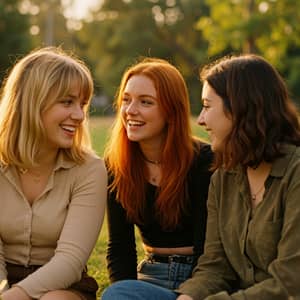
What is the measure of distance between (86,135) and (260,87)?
1.16 m

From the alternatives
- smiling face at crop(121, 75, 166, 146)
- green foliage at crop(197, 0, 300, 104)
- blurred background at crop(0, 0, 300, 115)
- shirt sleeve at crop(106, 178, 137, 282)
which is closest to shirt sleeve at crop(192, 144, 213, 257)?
smiling face at crop(121, 75, 166, 146)

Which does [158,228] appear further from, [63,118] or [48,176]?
[63,118]

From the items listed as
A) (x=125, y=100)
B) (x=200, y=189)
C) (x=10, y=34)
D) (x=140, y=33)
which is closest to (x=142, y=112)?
(x=125, y=100)

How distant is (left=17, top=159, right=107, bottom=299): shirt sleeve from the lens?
3.93 metres

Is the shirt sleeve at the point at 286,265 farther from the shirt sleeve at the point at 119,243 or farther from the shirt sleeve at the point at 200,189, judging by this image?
the shirt sleeve at the point at 119,243

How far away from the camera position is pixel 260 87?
3.67 metres

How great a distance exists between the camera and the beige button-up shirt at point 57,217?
409cm

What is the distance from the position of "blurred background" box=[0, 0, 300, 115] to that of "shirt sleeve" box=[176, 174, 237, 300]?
2097 centimetres

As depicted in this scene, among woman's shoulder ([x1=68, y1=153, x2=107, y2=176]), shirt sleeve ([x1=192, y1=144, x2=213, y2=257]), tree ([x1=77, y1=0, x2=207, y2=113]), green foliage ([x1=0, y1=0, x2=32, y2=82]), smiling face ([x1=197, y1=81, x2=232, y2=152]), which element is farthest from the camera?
tree ([x1=77, y1=0, x2=207, y2=113])

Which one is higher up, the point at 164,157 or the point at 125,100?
the point at 125,100

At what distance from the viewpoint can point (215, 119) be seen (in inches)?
149

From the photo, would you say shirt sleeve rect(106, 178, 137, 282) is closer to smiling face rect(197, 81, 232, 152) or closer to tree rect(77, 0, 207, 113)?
smiling face rect(197, 81, 232, 152)

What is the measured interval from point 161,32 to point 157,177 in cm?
5060

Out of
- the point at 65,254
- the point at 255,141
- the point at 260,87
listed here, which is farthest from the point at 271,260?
the point at 65,254
